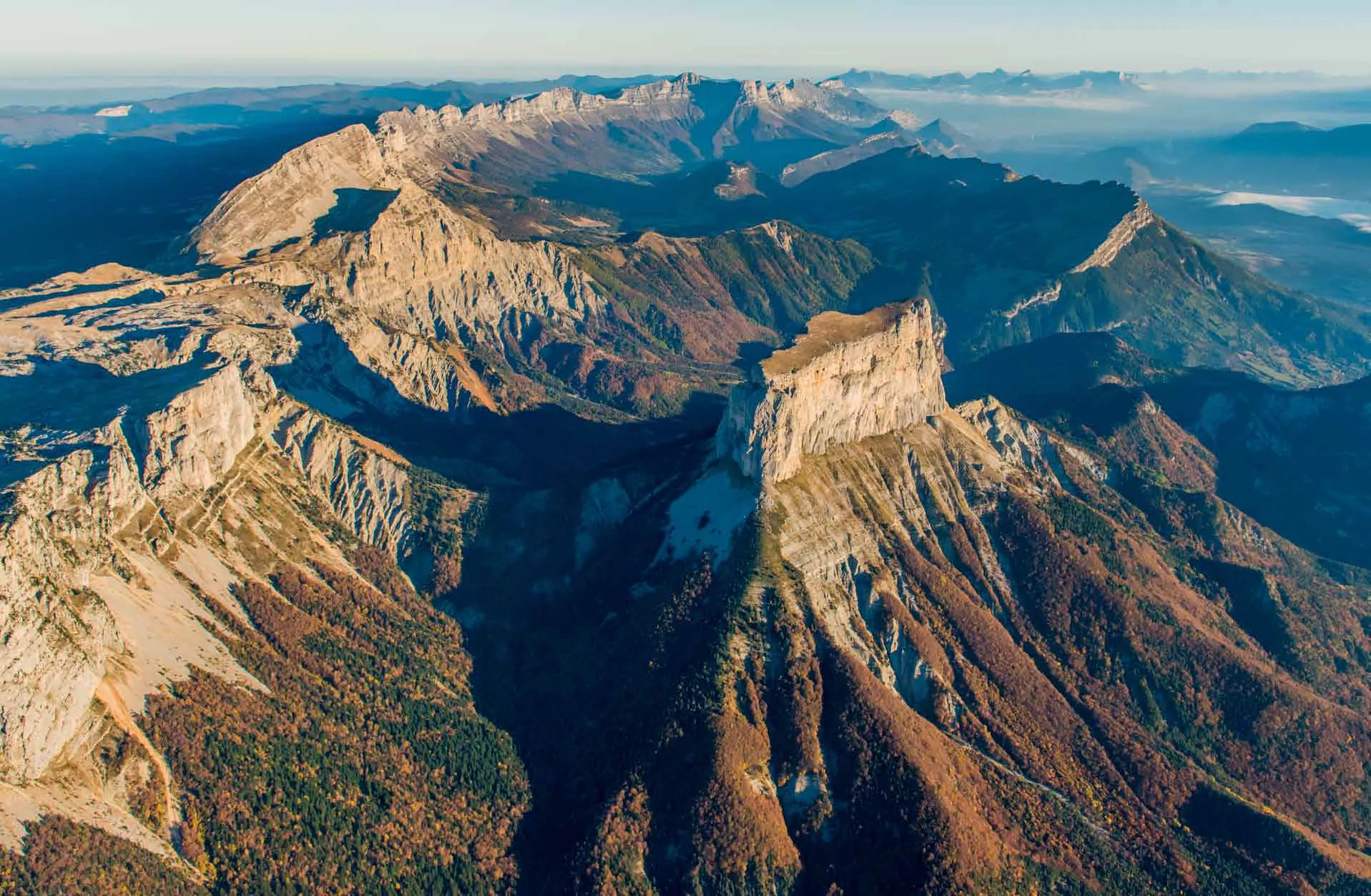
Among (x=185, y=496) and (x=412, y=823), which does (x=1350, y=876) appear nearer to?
(x=412, y=823)

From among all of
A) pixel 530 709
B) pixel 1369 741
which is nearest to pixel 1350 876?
pixel 1369 741

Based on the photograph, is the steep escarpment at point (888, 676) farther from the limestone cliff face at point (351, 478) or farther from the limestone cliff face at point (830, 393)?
the limestone cliff face at point (351, 478)

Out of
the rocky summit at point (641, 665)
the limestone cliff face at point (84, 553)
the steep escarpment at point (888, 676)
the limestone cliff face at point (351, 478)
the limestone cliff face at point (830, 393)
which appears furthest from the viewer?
the limestone cliff face at point (351, 478)

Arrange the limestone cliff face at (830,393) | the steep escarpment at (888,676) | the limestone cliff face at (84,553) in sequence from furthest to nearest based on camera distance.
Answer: the limestone cliff face at (830,393), the steep escarpment at (888,676), the limestone cliff face at (84,553)

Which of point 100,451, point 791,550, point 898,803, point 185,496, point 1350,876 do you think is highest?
point 100,451

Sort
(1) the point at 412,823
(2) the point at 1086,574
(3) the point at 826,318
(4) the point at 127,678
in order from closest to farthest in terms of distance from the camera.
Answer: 1. (4) the point at 127,678
2. (1) the point at 412,823
3. (2) the point at 1086,574
4. (3) the point at 826,318

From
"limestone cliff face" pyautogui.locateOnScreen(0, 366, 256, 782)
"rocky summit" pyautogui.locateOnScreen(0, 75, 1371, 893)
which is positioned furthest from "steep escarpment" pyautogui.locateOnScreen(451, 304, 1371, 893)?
"limestone cliff face" pyautogui.locateOnScreen(0, 366, 256, 782)

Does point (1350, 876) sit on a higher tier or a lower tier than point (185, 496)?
lower

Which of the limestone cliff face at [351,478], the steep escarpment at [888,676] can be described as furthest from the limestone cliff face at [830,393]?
the limestone cliff face at [351,478]
